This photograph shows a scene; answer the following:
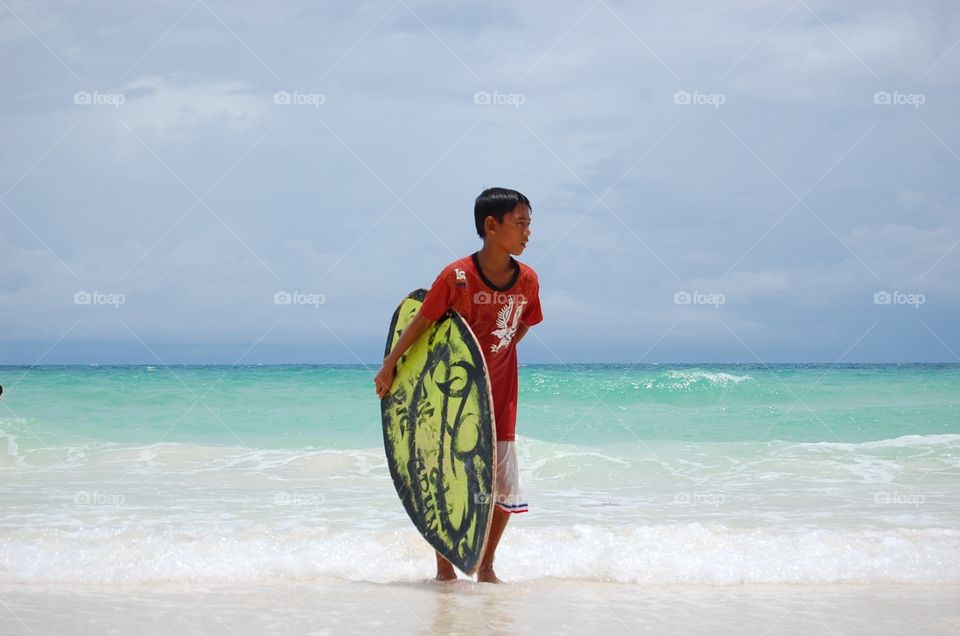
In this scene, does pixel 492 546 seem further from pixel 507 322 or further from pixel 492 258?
pixel 492 258

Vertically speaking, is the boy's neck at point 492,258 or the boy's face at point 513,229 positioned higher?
the boy's face at point 513,229

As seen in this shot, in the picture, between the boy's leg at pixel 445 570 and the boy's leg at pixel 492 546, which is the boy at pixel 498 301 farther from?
the boy's leg at pixel 445 570

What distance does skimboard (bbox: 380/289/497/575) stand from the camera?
11.9 feet

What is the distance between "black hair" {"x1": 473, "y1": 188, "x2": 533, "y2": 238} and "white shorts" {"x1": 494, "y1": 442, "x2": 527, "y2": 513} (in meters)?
0.89

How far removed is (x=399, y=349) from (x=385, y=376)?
0.56ft

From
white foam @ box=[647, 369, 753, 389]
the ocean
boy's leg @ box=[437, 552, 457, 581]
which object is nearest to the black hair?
boy's leg @ box=[437, 552, 457, 581]

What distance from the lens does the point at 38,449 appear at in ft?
33.2

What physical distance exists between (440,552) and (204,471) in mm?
5182

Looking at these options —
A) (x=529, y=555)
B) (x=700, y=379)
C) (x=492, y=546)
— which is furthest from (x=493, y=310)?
(x=700, y=379)

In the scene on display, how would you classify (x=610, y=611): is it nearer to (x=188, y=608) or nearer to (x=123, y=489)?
(x=188, y=608)

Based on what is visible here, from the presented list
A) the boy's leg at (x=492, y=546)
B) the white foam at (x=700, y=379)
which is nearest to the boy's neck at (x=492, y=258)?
the boy's leg at (x=492, y=546)

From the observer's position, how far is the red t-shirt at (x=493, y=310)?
3.69 meters

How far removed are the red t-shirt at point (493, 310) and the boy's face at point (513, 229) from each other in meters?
0.14

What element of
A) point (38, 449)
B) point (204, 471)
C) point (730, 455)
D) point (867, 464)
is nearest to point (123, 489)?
point (204, 471)
